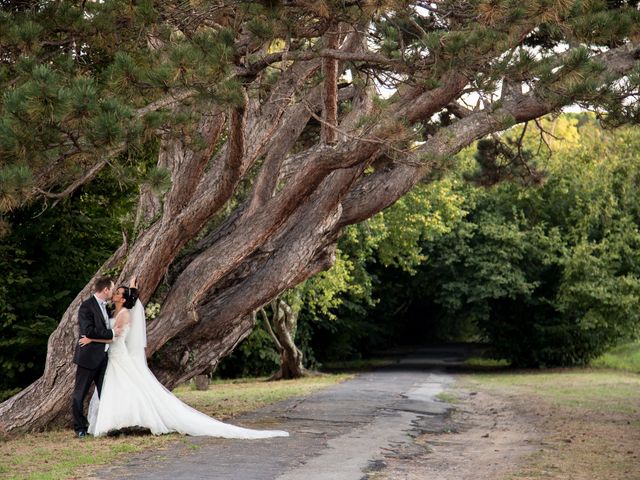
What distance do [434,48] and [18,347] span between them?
371 inches

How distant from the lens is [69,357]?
12625 millimetres

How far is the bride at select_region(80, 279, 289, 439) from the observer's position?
11477mm

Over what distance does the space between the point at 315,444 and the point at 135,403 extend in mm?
2426

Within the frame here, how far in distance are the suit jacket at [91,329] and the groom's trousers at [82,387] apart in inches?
3.4

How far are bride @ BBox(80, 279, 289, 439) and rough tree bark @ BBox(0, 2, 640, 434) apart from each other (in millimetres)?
1049

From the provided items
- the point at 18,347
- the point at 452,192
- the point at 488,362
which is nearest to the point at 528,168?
the point at 18,347

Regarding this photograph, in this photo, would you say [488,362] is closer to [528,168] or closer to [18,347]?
[528,168]

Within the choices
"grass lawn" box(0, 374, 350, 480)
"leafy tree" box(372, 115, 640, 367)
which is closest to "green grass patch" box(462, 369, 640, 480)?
"leafy tree" box(372, 115, 640, 367)

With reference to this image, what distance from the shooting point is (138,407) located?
1160 cm

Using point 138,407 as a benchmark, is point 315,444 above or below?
below

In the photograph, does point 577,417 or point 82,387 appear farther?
point 577,417

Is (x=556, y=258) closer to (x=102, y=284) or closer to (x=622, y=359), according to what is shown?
(x=622, y=359)

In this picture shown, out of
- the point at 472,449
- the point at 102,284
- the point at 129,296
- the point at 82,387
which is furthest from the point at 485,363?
the point at 102,284

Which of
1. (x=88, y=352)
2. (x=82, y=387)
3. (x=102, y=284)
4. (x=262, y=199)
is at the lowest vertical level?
(x=82, y=387)
